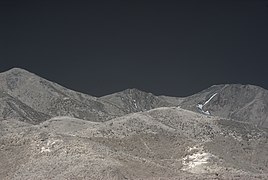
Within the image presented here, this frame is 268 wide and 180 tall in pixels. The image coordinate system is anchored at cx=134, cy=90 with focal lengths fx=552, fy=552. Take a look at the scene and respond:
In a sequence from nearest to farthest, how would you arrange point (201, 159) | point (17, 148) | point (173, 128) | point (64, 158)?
point (64, 158) < point (17, 148) < point (201, 159) < point (173, 128)

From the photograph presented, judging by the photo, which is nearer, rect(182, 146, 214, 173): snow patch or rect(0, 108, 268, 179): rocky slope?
rect(0, 108, 268, 179): rocky slope

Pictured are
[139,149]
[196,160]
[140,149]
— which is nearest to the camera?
[196,160]

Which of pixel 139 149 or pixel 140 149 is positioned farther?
pixel 140 149

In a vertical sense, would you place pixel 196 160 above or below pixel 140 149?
above

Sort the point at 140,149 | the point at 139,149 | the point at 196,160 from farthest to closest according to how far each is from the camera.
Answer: the point at 140,149 < the point at 139,149 < the point at 196,160

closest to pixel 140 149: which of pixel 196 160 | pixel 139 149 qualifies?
pixel 139 149

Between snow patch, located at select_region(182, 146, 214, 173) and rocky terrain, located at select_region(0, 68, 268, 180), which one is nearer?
rocky terrain, located at select_region(0, 68, 268, 180)

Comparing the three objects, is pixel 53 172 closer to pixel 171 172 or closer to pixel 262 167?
pixel 171 172

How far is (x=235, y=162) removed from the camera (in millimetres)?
104875

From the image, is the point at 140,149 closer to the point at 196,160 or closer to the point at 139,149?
the point at 139,149

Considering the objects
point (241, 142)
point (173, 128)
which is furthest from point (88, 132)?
point (241, 142)

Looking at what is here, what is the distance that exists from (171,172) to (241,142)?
182ft

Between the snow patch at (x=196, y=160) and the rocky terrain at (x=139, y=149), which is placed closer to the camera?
the rocky terrain at (x=139, y=149)

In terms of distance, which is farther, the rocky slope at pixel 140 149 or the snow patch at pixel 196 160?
the snow patch at pixel 196 160
